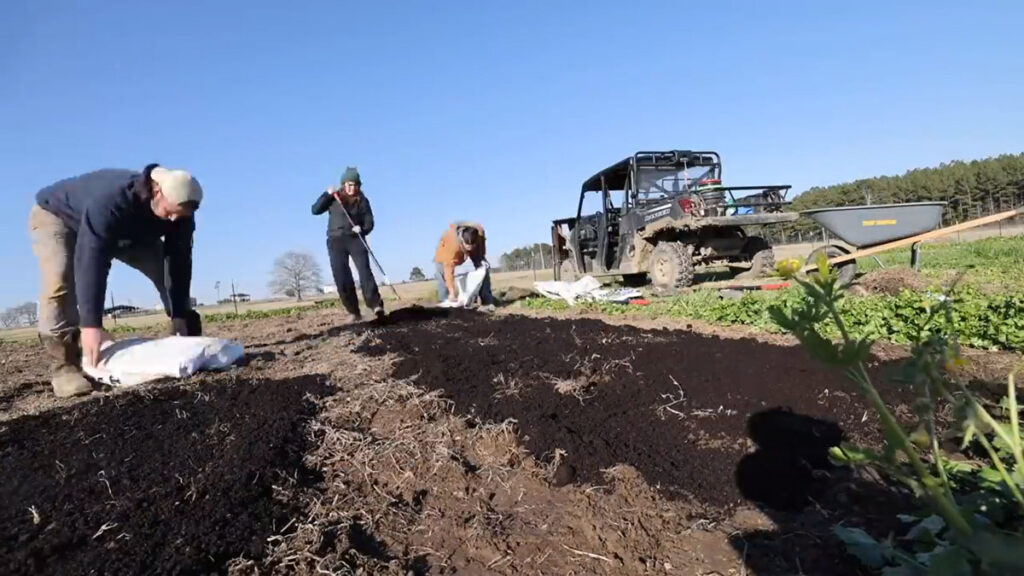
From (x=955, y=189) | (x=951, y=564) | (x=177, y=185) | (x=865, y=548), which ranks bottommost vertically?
(x=865, y=548)

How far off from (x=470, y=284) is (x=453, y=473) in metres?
7.14

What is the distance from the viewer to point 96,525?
5.68 feet

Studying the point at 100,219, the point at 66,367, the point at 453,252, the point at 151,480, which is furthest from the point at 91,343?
the point at 453,252

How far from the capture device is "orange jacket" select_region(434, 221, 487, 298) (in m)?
9.08

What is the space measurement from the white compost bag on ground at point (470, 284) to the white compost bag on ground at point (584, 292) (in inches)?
48.4

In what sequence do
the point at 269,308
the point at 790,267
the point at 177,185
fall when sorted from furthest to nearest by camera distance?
the point at 269,308 → the point at 177,185 → the point at 790,267

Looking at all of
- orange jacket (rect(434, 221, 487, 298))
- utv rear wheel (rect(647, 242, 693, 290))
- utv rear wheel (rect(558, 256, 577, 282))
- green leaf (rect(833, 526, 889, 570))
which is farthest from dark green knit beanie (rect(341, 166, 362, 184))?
utv rear wheel (rect(558, 256, 577, 282))

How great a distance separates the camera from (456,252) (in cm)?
912

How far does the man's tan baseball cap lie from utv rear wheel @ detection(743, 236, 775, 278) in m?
8.39

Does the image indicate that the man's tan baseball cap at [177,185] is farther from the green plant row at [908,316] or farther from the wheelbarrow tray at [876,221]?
the wheelbarrow tray at [876,221]

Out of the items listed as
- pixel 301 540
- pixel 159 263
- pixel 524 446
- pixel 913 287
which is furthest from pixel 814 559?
pixel 913 287

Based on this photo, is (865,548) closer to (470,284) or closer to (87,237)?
(87,237)

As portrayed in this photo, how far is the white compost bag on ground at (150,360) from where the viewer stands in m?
3.54

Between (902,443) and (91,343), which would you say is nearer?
(902,443)
